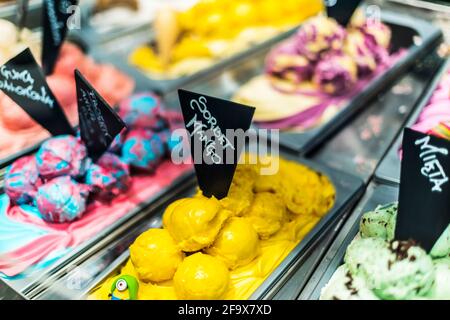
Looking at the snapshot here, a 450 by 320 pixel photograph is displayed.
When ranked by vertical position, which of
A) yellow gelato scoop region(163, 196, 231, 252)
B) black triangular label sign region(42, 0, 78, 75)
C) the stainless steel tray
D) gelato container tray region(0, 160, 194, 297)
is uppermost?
black triangular label sign region(42, 0, 78, 75)

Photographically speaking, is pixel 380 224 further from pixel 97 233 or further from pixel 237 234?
pixel 97 233

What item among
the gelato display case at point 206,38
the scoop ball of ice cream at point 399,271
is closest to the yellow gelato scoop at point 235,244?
the scoop ball of ice cream at point 399,271

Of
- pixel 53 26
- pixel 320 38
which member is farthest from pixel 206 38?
pixel 53 26

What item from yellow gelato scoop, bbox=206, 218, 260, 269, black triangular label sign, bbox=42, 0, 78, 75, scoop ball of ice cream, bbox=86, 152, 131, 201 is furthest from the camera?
black triangular label sign, bbox=42, 0, 78, 75

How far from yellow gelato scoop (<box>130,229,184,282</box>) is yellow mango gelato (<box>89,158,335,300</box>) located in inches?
0.6

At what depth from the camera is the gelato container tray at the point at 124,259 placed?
145 centimetres

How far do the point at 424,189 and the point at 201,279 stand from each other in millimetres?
599

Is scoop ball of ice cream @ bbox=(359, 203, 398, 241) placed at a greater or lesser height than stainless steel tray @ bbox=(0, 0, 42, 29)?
lesser

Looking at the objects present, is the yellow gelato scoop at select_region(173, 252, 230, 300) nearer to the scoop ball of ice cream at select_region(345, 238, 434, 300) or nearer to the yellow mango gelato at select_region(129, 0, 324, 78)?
the scoop ball of ice cream at select_region(345, 238, 434, 300)

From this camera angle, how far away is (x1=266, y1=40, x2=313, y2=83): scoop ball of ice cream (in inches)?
98.7

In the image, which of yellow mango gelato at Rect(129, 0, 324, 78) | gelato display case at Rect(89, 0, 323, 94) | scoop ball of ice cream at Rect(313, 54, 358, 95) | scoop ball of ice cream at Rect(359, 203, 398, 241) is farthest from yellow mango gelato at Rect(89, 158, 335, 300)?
yellow mango gelato at Rect(129, 0, 324, 78)

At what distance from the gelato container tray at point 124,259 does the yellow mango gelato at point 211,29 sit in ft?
4.20

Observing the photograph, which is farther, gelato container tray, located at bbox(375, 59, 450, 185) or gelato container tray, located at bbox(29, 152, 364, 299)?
gelato container tray, located at bbox(375, 59, 450, 185)

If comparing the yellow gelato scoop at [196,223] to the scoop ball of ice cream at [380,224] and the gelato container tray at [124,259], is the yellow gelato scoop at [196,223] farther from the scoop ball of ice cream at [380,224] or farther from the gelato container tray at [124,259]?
the scoop ball of ice cream at [380,224]
